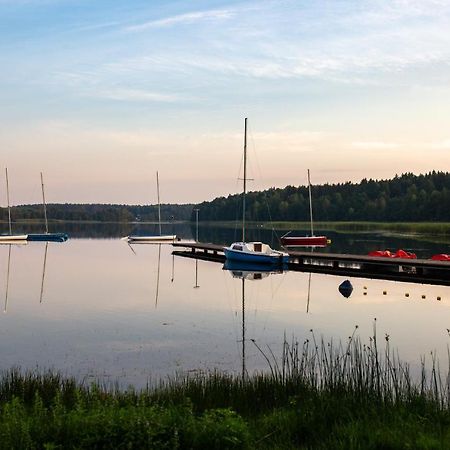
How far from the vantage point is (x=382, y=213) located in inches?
6009

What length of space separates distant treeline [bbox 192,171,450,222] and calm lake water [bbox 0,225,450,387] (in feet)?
319

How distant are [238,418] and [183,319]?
53.1 ft

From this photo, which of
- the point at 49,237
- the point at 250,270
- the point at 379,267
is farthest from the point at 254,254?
the point at 49,237

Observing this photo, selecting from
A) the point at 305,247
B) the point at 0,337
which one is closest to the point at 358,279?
the point at 0,337

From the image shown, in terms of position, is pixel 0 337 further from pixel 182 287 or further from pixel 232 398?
pixel 182 287

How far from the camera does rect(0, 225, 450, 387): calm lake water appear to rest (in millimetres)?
17641

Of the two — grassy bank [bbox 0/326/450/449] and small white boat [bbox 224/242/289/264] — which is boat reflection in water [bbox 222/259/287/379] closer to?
small white boat [bbox 224/242/289/264]

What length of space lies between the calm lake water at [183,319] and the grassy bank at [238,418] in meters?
3.43

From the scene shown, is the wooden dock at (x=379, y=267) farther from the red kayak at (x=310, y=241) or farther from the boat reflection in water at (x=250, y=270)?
the red kayak at (x=310, y=241)

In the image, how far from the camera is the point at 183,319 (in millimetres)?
25266

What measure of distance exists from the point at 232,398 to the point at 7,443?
4.89 metres

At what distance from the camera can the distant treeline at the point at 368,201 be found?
135m

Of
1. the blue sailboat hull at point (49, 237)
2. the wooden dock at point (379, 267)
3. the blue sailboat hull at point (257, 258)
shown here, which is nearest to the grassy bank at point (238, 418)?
the wooden dock at point (379, 267)

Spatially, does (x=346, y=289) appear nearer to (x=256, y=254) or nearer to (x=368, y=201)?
(x=256, y=254)
